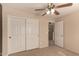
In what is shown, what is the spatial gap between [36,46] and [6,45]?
6.32 ft

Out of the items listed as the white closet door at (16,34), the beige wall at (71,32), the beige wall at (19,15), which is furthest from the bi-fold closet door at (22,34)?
the beige wall at (71,32)

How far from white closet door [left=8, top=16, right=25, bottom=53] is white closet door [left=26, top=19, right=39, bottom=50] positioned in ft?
0.98

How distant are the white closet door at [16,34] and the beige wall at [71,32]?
2.33m

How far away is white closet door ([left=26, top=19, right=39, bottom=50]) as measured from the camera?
16.6ft

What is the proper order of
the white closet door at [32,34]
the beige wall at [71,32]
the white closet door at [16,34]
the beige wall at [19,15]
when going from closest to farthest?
the beige wall at [19,15] < the white closet door at [16,34] < the beige wall at [71,32] < the white closet door at [32,34]

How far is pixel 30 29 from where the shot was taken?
5199mm

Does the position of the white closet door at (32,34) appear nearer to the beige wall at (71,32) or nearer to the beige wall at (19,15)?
the beige wall at (19,15)

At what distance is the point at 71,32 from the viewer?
4754 mm

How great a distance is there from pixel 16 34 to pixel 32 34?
3.27ft

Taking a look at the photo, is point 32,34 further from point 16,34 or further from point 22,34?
point 16,34

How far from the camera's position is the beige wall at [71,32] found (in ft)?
14.3

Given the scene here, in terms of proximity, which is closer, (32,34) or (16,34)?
(16,34)

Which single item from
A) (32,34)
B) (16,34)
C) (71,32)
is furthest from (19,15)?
(71,32)

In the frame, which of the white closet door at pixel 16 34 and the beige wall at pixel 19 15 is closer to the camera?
the beige wall at pixel 19 15
